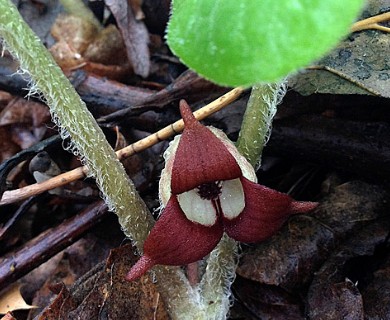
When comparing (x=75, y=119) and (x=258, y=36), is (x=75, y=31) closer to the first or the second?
(x=75, y=119)

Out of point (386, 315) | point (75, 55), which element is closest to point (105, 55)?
point (75, 55)

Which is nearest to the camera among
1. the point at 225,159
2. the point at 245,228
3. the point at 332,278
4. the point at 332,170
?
the point at 225,159

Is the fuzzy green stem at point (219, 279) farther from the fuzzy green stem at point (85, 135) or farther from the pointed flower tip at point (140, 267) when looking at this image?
the pointed flower tip at point (140, 267)

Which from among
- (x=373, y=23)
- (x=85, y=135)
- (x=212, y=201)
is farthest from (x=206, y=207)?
(x=373, y=23)

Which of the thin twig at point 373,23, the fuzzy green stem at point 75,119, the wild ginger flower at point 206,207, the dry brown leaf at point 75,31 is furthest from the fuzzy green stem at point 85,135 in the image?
the dry brown leaf at point 75,31

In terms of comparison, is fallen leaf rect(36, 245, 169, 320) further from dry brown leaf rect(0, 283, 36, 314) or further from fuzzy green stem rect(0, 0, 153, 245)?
dry brown leaf rect(0, 283, 36, 314)

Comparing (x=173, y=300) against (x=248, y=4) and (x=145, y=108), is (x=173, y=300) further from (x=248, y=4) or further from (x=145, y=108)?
(x=248, y=4)
